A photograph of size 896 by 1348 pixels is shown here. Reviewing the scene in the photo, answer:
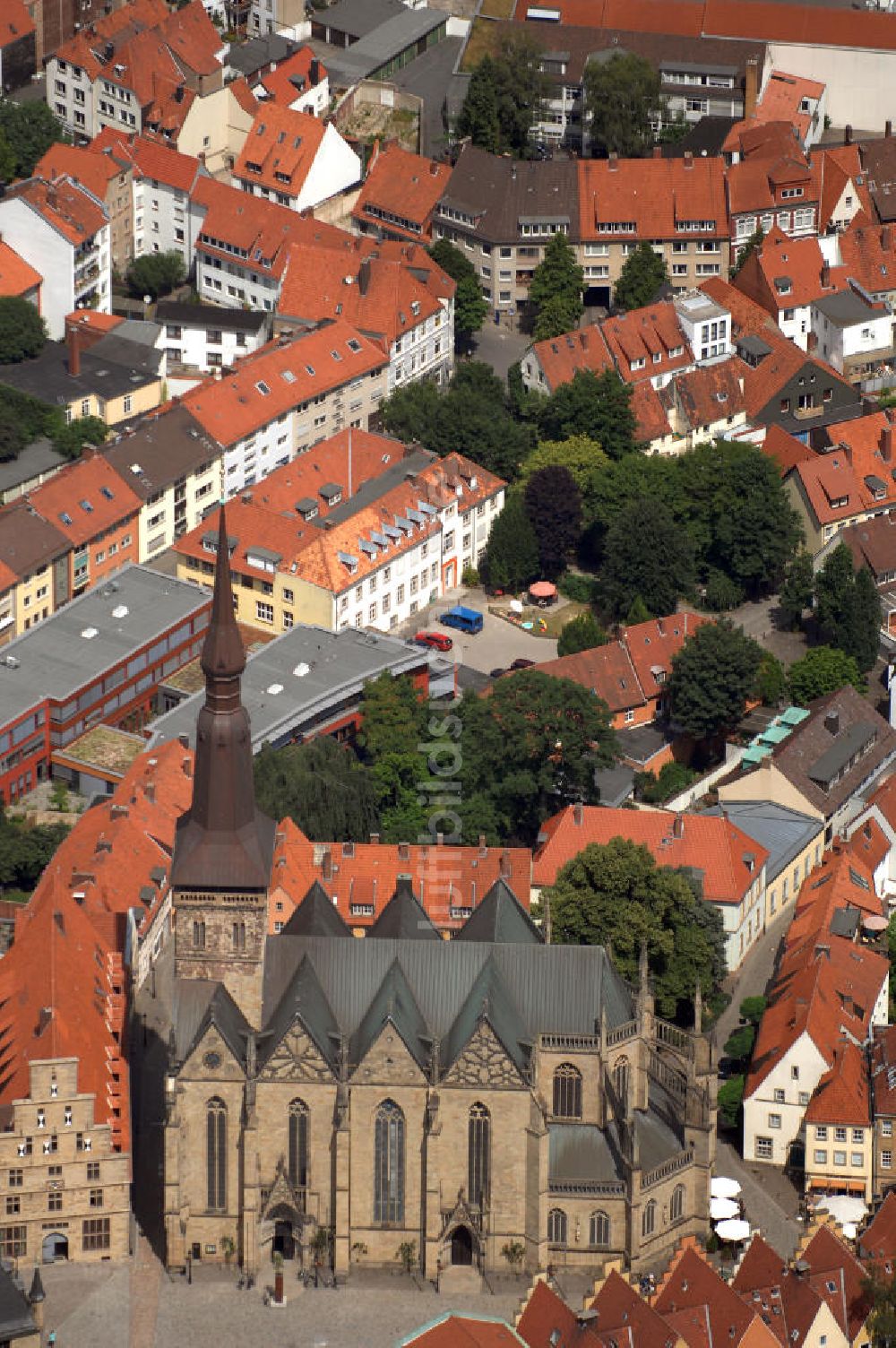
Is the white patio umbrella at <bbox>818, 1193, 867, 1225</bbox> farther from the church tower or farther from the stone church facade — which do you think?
the church tower

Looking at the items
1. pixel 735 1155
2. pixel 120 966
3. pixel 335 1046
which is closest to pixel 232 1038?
pixel 335 1046

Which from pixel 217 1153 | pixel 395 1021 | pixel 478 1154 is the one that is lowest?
pixel 217 1153

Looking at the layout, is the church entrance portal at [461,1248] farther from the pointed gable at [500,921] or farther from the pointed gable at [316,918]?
the pointed gable at [316,918]

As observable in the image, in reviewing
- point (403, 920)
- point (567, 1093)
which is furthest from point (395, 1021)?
point (403, 920)

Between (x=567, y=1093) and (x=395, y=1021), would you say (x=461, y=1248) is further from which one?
(x=395, y=1021)

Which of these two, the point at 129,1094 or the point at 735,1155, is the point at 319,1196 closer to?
the point at 129,1094

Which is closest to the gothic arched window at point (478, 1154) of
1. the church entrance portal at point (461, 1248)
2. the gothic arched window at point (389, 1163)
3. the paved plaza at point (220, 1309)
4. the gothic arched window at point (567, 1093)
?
the church entrance portal at point (461, 1248)
